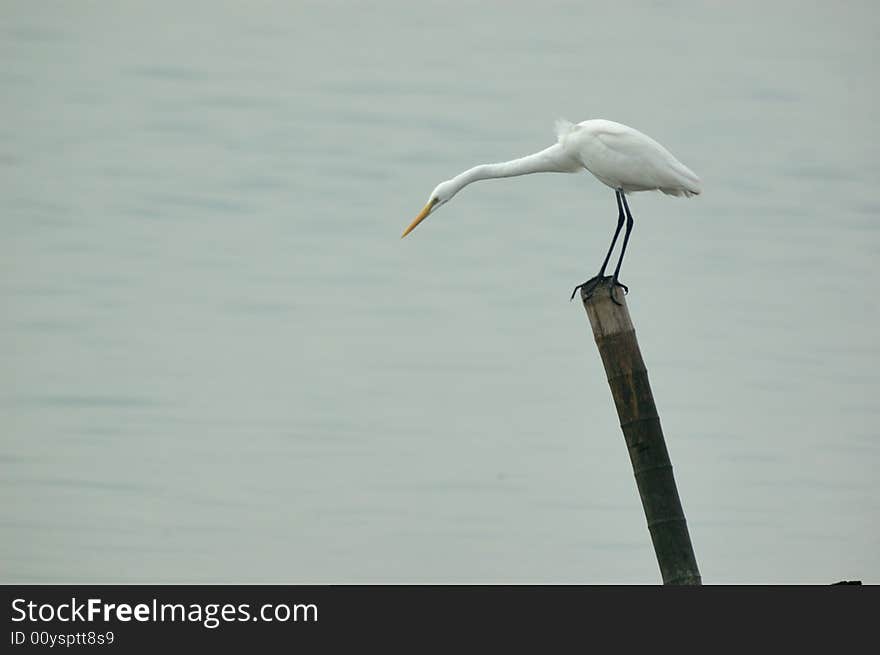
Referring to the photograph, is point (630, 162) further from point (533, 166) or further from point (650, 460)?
point (650, 460)

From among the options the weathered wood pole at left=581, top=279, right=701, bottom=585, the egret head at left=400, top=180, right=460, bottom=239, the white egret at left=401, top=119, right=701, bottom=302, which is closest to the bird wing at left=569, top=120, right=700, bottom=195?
the white egret at left=401, top=119, right=701, bottom=302

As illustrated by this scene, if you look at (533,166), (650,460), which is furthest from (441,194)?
(650,460)

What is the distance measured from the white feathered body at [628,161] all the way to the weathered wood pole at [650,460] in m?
2.82

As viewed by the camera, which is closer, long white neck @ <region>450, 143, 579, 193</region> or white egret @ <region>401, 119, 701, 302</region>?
white egret @ <region>401, 119, 701, 302</region>

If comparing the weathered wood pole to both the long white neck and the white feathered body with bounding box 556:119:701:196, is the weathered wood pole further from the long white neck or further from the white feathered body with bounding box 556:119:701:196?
the long white neck

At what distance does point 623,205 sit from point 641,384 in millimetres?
3357

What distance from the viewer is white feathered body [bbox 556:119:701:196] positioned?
978cm

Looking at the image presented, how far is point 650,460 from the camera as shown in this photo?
23.2 feet

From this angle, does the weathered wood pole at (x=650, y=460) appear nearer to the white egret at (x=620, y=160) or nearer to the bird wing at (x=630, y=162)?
the white egret at (x=620, y=160)

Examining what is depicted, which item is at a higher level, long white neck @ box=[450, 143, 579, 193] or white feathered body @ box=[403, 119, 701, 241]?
long white neck @ box=[450, 143, 579, 193]

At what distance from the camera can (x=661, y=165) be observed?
976 cm

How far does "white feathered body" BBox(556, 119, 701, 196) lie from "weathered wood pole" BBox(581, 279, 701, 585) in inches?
111

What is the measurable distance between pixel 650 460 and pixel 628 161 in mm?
3221
